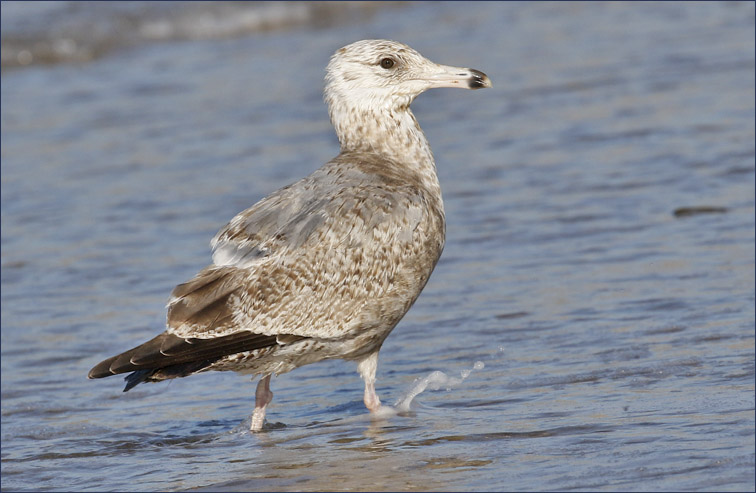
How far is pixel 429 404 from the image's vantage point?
639cm

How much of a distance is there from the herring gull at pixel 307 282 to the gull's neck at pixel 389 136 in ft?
0.43

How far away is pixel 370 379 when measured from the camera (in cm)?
642

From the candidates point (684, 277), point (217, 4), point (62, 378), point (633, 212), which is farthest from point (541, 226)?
point (217, 4)

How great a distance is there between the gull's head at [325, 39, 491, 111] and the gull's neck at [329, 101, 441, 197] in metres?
0.03

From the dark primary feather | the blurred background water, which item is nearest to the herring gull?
the dark primary feather

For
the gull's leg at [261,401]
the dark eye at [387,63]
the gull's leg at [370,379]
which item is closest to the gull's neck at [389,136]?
the dark eye at [387,63]

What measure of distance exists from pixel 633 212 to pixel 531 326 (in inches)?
87.8

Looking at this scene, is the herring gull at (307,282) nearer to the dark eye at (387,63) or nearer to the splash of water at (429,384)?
the splash of water at (429,384)

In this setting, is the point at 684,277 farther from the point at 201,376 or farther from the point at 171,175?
the point at 171,175

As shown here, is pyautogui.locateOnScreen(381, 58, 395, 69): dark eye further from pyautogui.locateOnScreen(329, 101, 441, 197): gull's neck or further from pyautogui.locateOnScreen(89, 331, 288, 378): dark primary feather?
pyautogui.locateOnScreen(89, 331, 288, 378): dark primary feather

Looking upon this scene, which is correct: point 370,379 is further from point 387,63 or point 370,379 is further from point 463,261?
point 463,261

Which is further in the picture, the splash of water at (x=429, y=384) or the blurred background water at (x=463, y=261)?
the splash of water at (x=429, y=384)

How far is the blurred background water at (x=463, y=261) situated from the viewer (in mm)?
5598

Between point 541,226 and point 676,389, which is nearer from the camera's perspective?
point 676,389
